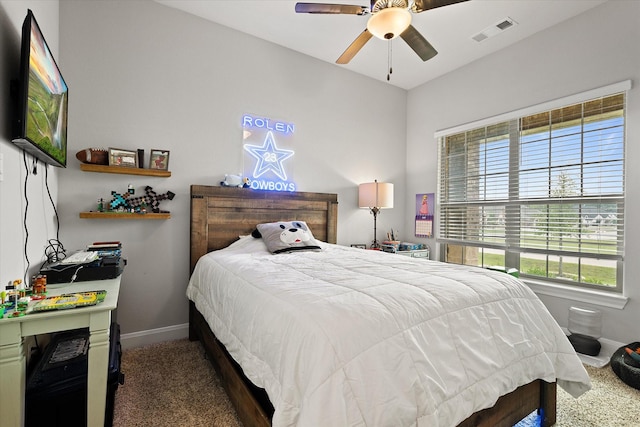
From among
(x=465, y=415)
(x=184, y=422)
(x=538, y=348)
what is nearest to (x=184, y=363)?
(x=184, y=422)

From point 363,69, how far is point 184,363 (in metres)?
3.68

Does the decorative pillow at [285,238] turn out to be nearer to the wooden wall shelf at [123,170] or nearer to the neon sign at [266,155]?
the neon sign at [266,155]

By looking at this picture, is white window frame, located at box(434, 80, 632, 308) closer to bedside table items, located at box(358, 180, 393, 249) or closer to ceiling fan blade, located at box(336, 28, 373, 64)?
bedside table items, located at box(358, 180, 393, 249)

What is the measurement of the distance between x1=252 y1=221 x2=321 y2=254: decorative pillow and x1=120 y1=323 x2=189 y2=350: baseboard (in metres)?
1.08

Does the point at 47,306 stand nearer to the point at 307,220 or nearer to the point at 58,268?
the point at 58,268

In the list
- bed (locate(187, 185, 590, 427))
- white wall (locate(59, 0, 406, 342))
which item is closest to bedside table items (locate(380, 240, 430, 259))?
white wall (locate(59, 0, 406, 342))

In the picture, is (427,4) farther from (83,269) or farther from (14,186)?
(83,269)

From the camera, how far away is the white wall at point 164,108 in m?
2.36

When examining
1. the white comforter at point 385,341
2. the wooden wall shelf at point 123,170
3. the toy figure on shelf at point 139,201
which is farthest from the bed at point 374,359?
Result: the wooden wall shelf at point 123,170

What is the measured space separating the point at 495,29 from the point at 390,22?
5.56 ft

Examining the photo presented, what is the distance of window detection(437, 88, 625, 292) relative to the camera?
102 inches

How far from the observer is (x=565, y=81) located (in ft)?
9.22

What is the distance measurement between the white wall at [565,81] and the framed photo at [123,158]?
3382mm

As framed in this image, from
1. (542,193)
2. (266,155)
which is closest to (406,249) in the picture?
(542,193)
